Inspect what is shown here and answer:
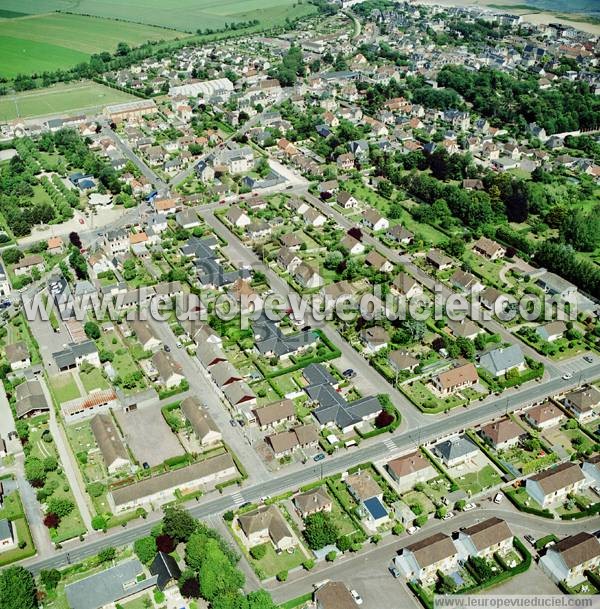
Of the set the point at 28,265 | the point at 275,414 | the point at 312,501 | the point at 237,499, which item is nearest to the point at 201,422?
the point at 275,414

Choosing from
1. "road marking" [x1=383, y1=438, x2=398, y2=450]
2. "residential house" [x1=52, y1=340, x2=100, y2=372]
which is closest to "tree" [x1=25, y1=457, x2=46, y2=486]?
"residential house" [x1=52, y1=340, x2=100, y2=372]

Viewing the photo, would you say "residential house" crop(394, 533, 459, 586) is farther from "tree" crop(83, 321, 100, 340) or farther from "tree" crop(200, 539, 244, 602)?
"tree" crop(83, 321, 100, 340)

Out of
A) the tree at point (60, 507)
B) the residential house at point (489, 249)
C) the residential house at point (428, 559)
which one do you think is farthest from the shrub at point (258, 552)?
the residential house at point (489, 249)

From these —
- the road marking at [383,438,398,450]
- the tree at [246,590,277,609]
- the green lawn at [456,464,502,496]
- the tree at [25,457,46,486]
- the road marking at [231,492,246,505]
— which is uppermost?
the tree at [25,457,46,486]

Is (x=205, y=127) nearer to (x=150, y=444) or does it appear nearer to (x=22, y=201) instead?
(x=22, y=201)

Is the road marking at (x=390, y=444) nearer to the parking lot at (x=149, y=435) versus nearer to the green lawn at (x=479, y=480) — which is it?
the green lawn at (x=479, y=480)

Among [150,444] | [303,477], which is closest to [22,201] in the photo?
[150,444]
